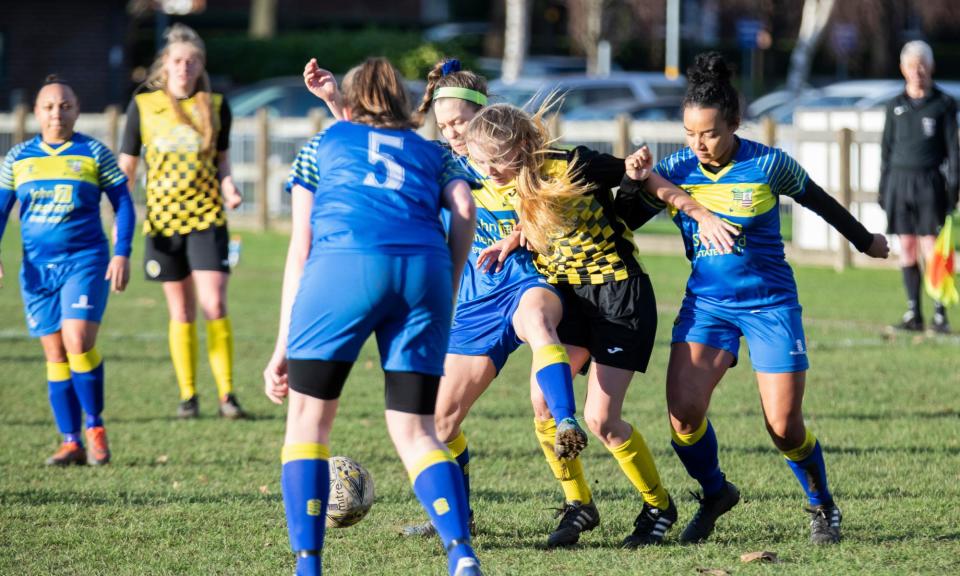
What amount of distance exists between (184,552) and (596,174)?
2.24m

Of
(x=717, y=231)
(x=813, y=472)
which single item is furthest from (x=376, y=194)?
(x=813, y=472)

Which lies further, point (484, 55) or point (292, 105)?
point (484, 55)

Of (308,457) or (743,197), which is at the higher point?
(743,197)

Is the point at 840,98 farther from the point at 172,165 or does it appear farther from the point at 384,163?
the point at 384,163

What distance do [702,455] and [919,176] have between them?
732 cm

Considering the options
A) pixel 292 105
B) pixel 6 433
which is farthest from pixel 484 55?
pixel 6 433

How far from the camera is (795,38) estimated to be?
5253cm

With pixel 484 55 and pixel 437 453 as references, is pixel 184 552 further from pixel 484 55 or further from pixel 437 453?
pixel 484 55

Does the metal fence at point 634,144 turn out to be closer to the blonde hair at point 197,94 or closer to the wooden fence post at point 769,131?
the wooden fence post at point 769,131

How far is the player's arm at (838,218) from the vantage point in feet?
18.4

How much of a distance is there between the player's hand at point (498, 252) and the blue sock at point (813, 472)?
1387 mm

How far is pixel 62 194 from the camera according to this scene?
7.38 m

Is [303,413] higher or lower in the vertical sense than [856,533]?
higher

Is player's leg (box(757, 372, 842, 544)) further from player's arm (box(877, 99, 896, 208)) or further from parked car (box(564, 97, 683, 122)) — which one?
parked car (box(564, 97, 683, 122))
